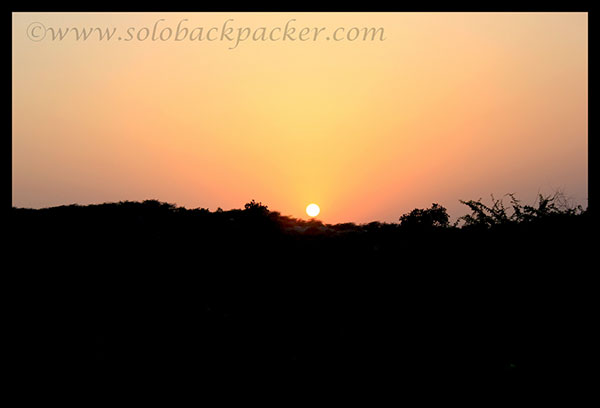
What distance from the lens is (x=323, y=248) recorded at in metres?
11.6

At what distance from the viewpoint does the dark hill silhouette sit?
895cm

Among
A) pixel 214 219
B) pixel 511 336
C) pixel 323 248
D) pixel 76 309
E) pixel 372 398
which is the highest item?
pixel 214 219

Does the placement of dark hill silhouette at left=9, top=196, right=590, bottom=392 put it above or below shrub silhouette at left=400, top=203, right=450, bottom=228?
below

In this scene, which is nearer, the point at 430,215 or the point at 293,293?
the point at 293,293

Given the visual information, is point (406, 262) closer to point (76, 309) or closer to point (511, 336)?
point (511, 336)

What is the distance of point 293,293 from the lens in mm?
10477

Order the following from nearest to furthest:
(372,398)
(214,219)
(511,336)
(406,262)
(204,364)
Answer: (372,398)
(204,364)
(511,336)
(406,262)
(214,219)

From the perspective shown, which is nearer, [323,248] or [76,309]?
[76,309]

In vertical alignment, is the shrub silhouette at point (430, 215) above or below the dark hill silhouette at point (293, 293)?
above

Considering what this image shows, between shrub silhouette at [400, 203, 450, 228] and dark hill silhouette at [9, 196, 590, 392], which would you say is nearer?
dark hill silhouette at [9, 196, 590, 392]

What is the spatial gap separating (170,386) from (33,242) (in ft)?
16.1

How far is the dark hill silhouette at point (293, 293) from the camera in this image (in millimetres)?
8953

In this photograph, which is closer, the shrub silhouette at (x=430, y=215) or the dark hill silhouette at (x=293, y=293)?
the dark hill silhouette at (x=293, y=293)

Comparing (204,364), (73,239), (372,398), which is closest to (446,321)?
(372,398)
